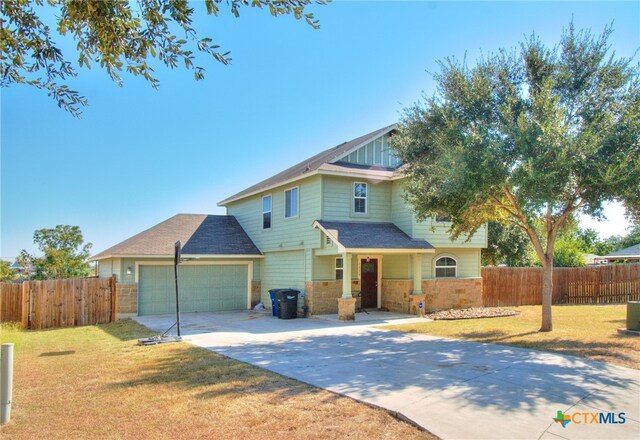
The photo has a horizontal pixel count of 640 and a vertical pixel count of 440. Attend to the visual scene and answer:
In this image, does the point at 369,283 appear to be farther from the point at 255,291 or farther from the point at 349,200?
the point at 255,291

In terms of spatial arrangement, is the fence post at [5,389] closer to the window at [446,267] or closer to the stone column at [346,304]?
the stone column at [346,304]

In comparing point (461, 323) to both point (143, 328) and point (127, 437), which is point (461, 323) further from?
point (127, 437)

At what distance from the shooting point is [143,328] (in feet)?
48.5

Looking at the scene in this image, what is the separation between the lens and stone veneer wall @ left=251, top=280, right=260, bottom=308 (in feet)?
68.9

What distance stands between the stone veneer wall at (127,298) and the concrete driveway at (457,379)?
7.02 m

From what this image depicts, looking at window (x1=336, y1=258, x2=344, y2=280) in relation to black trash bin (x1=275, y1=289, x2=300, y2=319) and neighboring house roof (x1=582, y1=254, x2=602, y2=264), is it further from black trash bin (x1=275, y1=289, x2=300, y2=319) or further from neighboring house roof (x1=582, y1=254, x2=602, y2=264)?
neighboring house roof (x1=582, y1=254, x2=602, y2=264)

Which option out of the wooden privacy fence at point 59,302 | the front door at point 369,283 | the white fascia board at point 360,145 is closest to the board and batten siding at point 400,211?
the front door at point 369,283

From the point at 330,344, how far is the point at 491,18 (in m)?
8.28

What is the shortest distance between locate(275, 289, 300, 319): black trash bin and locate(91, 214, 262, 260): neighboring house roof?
168 inches

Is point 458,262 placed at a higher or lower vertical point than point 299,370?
higher

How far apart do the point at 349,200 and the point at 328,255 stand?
2275 millimetres

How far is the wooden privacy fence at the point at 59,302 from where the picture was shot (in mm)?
15375

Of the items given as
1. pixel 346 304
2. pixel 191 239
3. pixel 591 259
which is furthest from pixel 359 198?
pixel 591 259

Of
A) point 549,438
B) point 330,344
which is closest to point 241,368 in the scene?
point 330,344
